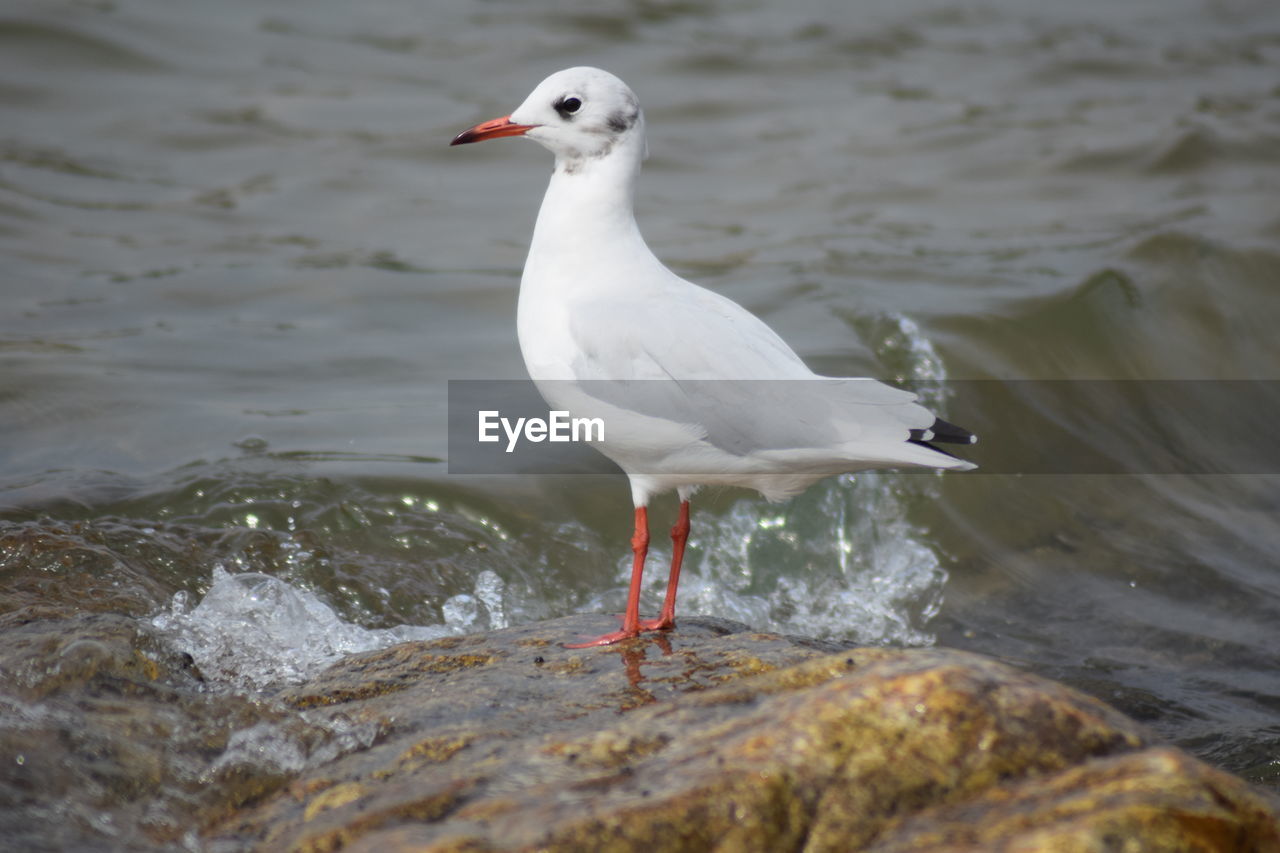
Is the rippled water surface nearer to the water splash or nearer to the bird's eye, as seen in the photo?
the water splash

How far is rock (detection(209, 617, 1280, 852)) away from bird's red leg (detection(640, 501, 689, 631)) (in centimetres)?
118

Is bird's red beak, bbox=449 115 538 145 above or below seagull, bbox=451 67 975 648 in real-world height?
above

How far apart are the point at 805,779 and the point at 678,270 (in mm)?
7888

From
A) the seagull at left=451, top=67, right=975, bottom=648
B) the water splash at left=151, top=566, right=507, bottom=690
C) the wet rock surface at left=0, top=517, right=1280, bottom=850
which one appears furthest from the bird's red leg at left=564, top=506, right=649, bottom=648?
the water splash at left=151, top=566, right=507, bottom=690

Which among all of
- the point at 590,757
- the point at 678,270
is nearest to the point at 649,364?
the point at 590,757

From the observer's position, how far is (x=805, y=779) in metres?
2.64

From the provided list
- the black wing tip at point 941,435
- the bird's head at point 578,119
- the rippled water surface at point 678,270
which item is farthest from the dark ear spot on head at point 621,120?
the rippled water surface at point 678,270

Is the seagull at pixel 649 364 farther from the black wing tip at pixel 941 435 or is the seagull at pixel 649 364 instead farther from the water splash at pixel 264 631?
the water splash at pixel 264 631

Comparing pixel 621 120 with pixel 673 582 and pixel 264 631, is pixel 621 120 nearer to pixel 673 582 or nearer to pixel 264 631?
pixel 673 582

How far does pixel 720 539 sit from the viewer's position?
22.9ft

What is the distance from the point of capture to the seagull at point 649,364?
417cm

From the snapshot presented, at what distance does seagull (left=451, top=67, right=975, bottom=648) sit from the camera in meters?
4.17

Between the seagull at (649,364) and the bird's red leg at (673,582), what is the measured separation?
10mm

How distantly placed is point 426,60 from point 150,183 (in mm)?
4064
